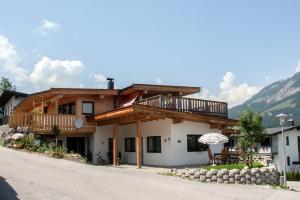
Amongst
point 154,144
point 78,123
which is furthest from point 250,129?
point 78,123

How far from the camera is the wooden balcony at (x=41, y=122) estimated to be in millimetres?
24531

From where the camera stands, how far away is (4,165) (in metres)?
16.7

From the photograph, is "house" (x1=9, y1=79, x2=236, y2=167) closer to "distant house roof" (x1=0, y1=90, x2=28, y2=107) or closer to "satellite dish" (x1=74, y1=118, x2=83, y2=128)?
"satellite dish" (x1=74, y1=118, x2=83, y2=128)

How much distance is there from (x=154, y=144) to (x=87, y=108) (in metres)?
6.00

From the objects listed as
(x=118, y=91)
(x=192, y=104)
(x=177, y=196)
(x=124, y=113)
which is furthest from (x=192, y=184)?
(x=118, y=91)

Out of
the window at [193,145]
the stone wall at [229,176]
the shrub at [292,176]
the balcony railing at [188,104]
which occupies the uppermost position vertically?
the balcony railing at [188,104]

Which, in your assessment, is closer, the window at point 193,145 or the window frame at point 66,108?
the window at point 193,145

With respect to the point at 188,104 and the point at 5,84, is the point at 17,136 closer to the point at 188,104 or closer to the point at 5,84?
the point at 188,104

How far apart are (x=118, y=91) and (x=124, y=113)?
253 inches

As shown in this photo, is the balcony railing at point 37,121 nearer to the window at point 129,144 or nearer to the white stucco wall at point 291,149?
the window at point 129,144

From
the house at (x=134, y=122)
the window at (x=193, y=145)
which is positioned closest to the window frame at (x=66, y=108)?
the house at (x=134, y=122)

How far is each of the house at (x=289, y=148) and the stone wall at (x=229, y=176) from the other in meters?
17.6

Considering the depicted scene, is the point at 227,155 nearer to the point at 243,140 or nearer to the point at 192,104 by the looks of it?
the point at 243,140

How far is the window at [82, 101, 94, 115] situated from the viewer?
27.4 m
